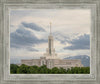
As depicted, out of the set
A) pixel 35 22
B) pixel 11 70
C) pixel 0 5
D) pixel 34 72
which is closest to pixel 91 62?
pixel 34 72

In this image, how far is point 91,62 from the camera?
7.57 ft

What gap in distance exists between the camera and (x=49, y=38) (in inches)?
93.0

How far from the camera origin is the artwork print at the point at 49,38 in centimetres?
235

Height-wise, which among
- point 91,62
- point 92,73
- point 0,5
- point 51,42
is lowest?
point 92,73

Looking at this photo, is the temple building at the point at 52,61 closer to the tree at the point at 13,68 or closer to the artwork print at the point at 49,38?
the artwork print at the point at 49,38

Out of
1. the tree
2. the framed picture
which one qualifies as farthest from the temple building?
the tree

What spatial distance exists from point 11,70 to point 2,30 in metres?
0.56

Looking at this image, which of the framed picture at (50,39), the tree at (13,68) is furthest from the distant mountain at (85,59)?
the tree at (13,68)

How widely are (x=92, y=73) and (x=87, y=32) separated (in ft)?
1.84

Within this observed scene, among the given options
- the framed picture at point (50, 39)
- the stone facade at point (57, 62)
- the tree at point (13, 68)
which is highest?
the framed picture at point (50, 39)

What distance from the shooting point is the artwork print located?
7.71 ft

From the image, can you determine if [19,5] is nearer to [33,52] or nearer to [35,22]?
[35,22]

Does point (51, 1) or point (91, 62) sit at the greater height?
point (51, 1)

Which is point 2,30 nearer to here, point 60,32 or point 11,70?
point 11,70
